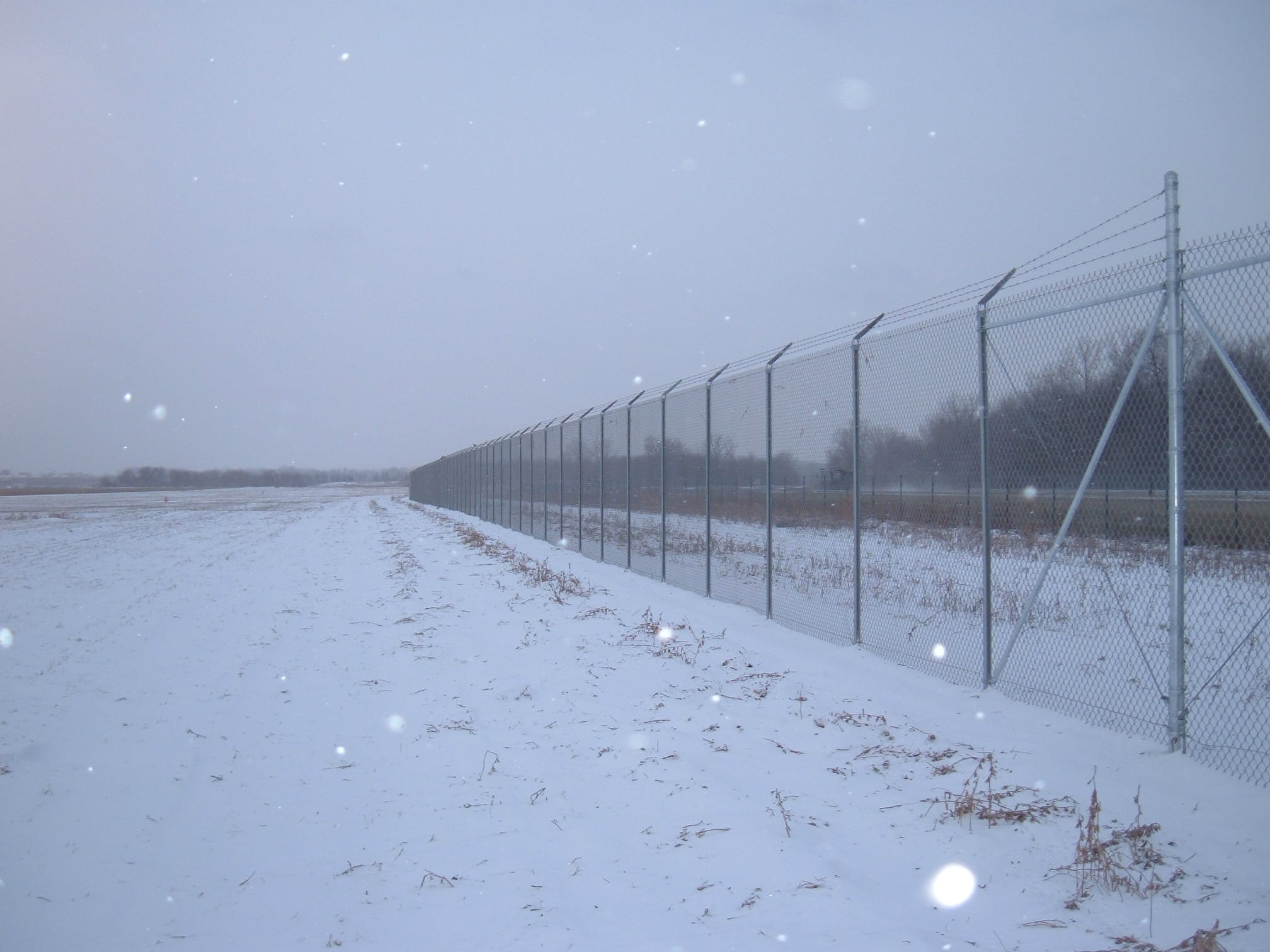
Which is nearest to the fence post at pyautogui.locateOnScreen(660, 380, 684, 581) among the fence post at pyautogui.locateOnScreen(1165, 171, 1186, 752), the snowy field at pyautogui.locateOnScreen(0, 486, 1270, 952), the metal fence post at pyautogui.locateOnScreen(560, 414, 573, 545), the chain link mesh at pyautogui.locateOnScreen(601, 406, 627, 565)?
the chain link mesh at pyautogui.locateOnScreen(601, 406, 627, 565)

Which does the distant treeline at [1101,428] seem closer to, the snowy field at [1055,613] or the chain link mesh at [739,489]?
the snowy field at [1055,613]

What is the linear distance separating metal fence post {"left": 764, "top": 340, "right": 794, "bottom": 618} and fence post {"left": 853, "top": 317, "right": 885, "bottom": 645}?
111cm

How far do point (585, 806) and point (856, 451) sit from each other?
388 centimetres

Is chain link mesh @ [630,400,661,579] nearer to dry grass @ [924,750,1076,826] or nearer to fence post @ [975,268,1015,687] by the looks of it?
fence post @ [975,268,1015,687]

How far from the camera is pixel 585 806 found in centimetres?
382

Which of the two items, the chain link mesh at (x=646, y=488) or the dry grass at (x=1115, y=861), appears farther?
the chain link mesh at (x=646, y=488)

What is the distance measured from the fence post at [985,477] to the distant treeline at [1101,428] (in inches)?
2.7

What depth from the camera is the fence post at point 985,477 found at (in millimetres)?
5113

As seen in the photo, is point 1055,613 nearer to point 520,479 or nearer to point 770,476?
point 770,476

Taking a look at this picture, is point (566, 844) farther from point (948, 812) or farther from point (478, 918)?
point (948, 812)

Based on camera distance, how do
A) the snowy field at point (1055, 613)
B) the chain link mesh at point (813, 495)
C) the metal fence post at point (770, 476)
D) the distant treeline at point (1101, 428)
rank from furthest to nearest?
1. the metal fence post at point (770, 476)
2. the chain link mesh at point (813, 495)
3. the snowy field at point (1055, 613)
4. the distant treeline at point (1101, 428)

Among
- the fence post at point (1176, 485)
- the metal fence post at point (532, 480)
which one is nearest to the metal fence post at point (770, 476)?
the fence post at point (1176, 485)

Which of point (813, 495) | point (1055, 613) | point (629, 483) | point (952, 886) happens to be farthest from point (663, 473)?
point (952, 886)

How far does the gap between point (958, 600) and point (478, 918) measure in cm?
485
